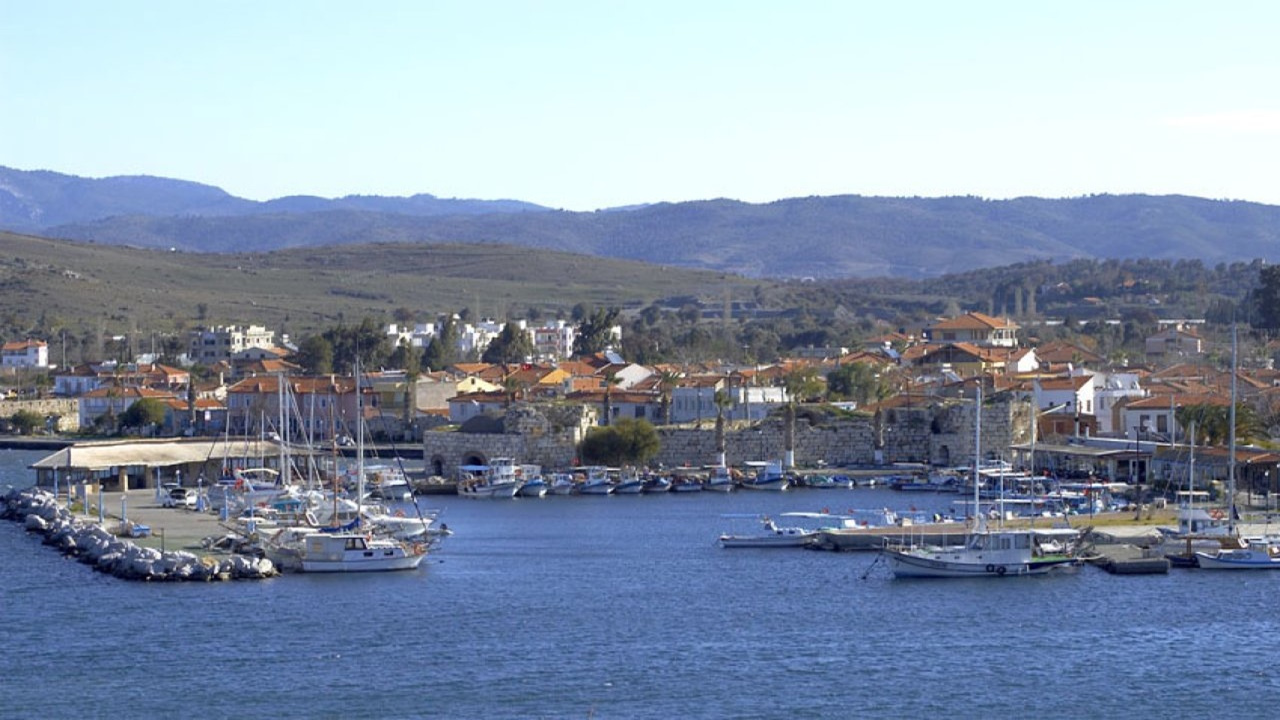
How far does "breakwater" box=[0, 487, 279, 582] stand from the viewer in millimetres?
40688

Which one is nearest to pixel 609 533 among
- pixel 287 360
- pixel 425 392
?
pixel 425 392

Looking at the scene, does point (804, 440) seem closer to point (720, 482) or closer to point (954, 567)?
point (720, 482)

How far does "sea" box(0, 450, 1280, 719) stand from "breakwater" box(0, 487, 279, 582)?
0.50 m

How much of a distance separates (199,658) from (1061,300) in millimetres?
130228

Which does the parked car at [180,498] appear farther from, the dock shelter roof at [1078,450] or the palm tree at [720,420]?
the dock shelter roof at [1078,450]

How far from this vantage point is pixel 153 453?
212ft

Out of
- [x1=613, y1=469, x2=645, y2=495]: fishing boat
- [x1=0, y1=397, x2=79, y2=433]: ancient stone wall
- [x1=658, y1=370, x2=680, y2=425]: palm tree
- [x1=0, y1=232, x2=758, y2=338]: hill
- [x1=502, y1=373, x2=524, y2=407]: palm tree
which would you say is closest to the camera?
[x1=613, y1=469, x2=645, y2=495]: fishing boat

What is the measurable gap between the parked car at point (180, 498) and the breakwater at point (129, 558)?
503cm

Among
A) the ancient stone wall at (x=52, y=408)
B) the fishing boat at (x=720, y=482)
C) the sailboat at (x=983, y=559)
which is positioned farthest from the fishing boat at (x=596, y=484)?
the ancient stone wall at (x=52, y=408)

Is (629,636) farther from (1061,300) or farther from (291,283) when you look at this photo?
(291,283)

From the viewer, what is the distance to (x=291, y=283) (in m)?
176

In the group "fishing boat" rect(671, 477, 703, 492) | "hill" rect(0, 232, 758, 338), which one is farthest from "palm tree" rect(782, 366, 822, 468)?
"hill" rect(0, 232, 758, 338)

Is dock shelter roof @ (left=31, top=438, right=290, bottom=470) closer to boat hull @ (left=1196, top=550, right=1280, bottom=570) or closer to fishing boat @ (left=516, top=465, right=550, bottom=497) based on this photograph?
fishing boat @ (left=516, top=465, right=550, bottom=497)

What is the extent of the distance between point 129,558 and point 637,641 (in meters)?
13.3
